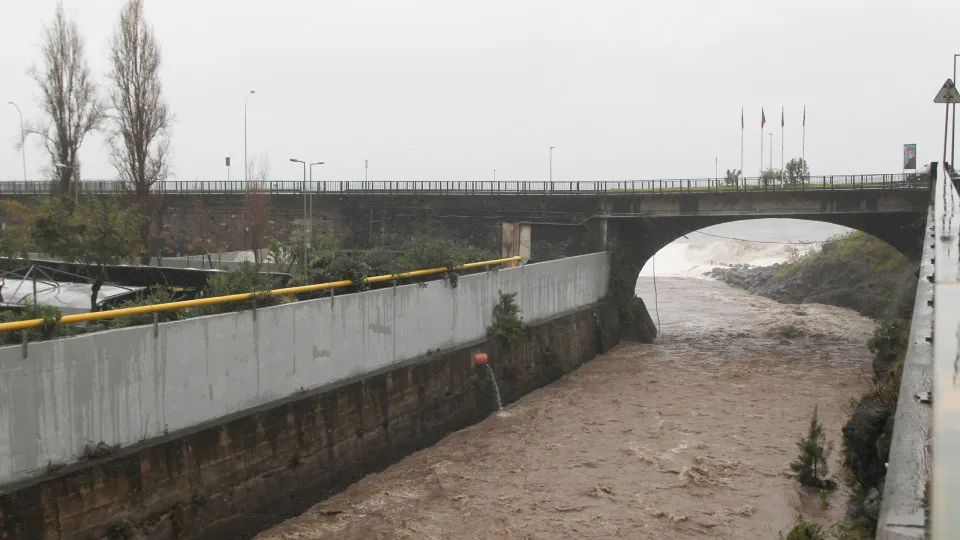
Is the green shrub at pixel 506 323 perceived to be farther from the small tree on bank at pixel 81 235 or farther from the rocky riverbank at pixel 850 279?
the rocky riverbank at pixel 850 279

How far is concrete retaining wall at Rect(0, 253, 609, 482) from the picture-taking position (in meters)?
9.47

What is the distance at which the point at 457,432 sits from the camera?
18094 millimetres

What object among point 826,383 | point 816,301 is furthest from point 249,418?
point 816,301

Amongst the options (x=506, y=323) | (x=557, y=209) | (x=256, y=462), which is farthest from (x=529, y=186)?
(x=256, y=462)

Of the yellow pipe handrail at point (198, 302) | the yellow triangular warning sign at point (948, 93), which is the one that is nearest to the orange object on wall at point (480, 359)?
the yellow pipe handrail at point (198, 302)

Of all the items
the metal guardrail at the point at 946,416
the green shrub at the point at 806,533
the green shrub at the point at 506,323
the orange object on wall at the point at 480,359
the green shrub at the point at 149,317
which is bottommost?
the green shrub at the point at 806,533

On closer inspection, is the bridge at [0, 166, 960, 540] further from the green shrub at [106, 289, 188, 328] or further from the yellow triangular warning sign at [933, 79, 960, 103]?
the yellow triangular warning sign at [933, 79, 960, 103]

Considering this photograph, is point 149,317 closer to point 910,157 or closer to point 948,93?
point 948,93

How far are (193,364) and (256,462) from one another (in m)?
1.93

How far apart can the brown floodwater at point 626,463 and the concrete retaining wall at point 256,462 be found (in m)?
0.46

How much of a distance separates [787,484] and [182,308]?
11.1 m

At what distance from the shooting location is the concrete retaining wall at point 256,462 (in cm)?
961

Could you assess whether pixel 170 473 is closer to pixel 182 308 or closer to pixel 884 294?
pixel 182 308

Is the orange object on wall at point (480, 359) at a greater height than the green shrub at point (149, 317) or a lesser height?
lesser
